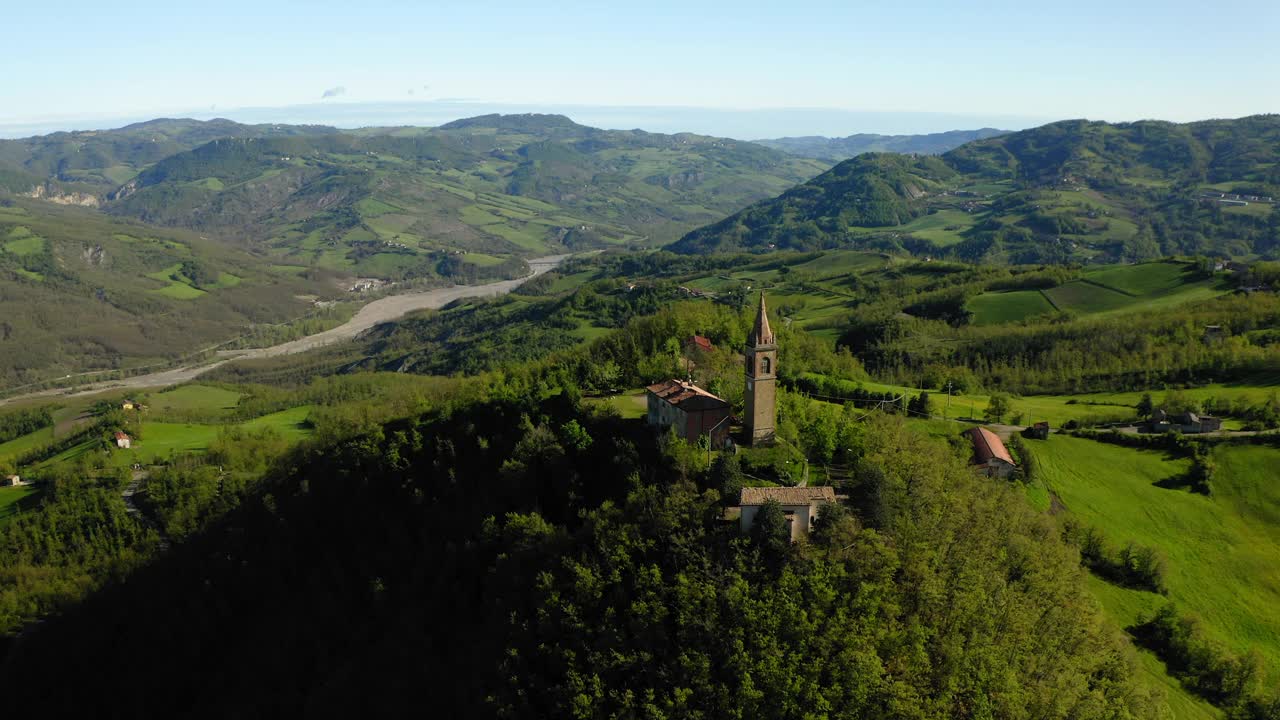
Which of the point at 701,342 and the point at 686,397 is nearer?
the point at 686,397

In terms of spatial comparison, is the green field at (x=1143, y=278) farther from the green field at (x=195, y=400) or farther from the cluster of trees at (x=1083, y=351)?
the green field at (x=195, y=400)

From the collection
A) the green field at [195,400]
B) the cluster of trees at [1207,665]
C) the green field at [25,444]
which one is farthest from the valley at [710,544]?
the green field at [195,400]

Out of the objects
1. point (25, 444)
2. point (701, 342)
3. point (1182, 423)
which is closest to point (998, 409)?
point (1182, 423)

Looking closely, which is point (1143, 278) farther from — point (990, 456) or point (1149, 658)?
point (1149, 658)

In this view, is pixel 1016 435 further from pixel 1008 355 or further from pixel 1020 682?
pixel 1008 355

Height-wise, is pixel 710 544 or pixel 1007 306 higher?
pixel 1007 306

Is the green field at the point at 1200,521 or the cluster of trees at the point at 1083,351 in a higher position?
the cluster of trees at the point at 1083,351
